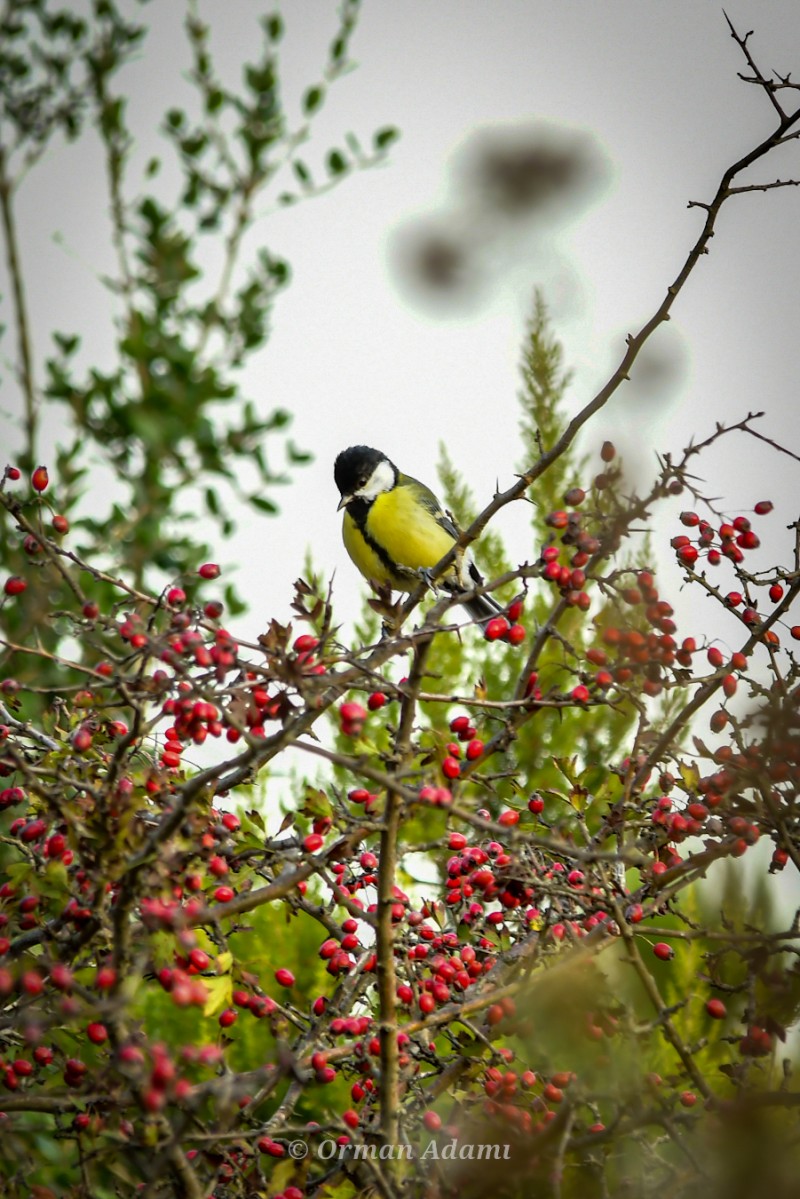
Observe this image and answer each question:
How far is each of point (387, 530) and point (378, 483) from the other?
1.34 feet

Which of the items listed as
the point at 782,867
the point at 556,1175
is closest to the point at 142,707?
the point at 556,1175

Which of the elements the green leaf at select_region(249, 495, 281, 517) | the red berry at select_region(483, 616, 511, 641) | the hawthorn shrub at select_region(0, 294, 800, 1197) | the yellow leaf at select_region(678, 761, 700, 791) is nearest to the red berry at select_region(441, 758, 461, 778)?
the hawthorn shrub at select_region(0, 294, 800, 1197)

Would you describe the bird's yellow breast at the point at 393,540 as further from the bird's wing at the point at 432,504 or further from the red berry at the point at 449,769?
the red berry at the point at 449,769

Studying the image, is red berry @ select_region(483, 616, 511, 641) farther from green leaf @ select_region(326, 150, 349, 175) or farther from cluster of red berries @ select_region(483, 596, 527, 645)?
green leaf @ select_region(326, 150, 349, 175)

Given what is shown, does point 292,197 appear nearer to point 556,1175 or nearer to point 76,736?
point 76,736

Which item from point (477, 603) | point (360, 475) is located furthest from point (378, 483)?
point (477, 603)

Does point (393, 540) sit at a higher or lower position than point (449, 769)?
higher

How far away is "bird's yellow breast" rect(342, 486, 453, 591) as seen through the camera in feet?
16.7

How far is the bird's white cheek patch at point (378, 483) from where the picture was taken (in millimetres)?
5277

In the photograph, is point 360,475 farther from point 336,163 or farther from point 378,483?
point 336,163

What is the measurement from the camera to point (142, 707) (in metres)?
1.64

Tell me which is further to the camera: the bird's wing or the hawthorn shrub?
the bird's wing

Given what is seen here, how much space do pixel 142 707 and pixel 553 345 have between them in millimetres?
3169

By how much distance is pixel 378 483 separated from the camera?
5.43 metres
